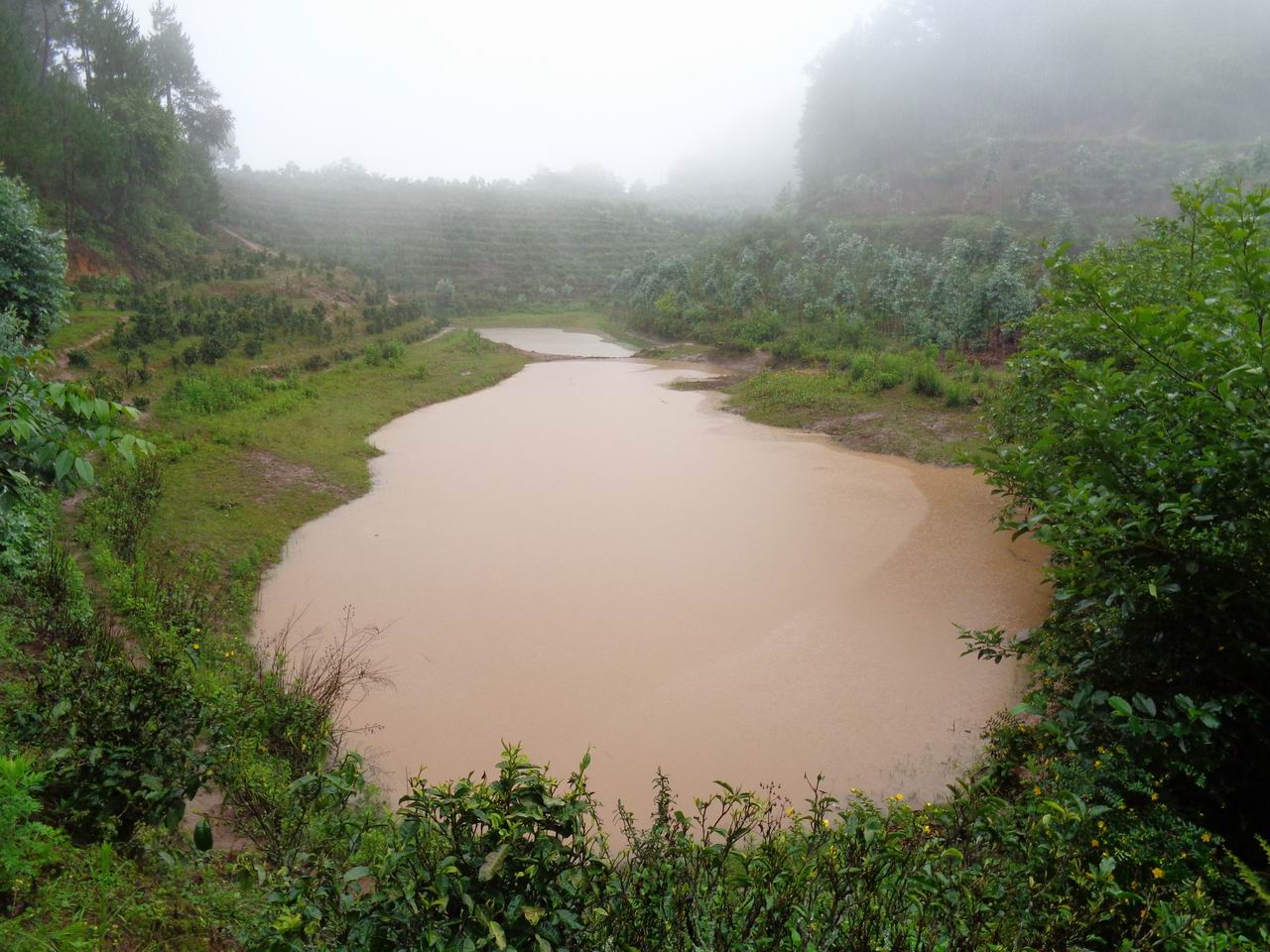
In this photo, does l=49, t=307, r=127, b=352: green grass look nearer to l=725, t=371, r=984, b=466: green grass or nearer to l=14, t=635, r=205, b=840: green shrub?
l=14, t=635, r=205, b=840: green shrub

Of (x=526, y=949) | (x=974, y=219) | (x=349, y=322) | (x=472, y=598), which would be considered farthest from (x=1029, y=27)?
(x=526, y=949)

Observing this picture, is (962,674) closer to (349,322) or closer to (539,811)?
(539,811)

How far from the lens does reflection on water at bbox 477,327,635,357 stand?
27594 millimetres

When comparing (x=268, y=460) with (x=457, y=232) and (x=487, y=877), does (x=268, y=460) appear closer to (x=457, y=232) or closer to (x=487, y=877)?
(x=487, y=877)

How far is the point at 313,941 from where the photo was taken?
201cm

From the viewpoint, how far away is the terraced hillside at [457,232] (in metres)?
40.8

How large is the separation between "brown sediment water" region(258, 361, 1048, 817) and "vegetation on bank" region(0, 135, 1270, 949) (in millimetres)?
604

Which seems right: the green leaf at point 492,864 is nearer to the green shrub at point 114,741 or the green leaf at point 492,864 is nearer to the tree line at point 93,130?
the green shrub at point 114,741

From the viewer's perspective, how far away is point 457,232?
47281mm

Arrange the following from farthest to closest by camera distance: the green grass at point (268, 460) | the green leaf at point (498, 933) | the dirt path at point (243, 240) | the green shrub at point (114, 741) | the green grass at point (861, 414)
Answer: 1. the dirt path at point (243, 240)
2. the green grass at point (861, 414)
3. the green grass at point (268, 460)
4. the green shrub at point (114, 741)
5. the green leaf at point (498, 933)

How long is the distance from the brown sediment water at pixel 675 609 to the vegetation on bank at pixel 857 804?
60 centimetres

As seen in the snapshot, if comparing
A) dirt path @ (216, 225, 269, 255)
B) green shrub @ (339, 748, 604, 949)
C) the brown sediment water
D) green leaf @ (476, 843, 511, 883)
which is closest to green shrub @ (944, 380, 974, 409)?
the brown sediment water

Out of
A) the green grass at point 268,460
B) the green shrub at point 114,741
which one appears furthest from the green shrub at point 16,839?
the green grass at point 268,460

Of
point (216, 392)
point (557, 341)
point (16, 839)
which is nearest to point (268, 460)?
point (216, 392)
